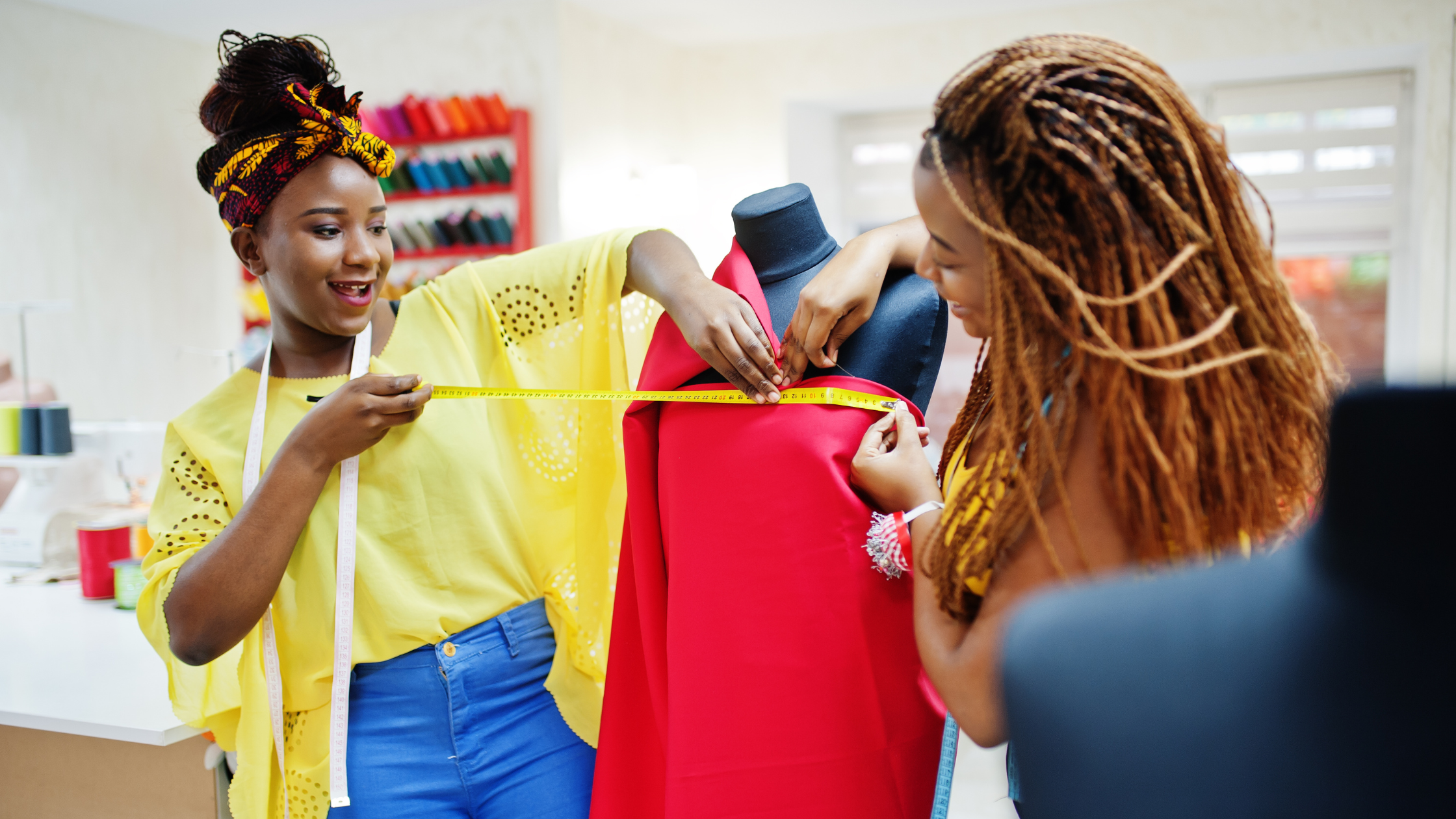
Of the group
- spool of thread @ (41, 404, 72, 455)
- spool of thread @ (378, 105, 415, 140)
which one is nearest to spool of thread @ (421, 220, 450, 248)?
spool of thread @ (378, 105, 415, 140)

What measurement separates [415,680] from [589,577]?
300 millimetres

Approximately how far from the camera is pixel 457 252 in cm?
543

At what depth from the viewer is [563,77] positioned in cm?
529

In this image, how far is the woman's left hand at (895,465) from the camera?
3.55 ft

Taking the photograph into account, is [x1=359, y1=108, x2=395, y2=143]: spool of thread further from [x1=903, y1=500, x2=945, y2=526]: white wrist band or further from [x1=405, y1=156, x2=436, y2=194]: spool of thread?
[x1=903, y1=500, x2=945, y2=526]: white wrist band

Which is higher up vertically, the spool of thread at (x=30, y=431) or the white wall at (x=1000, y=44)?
the white wall at (x=1000, y=44)

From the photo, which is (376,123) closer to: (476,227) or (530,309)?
(476,227)

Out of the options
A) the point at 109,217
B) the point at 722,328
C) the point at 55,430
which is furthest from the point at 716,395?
the point at 109,217

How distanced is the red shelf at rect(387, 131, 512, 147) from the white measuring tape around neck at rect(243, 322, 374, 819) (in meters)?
4.21

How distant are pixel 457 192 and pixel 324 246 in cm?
428

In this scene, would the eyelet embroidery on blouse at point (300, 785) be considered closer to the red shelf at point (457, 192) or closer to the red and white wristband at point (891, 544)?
the red and white wristband at point (891, 544)

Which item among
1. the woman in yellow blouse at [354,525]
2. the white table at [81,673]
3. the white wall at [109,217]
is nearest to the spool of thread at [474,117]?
the white wall at [109,217]

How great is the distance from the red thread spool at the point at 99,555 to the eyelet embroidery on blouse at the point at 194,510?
155 cm

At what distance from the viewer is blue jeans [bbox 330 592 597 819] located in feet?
4.45
